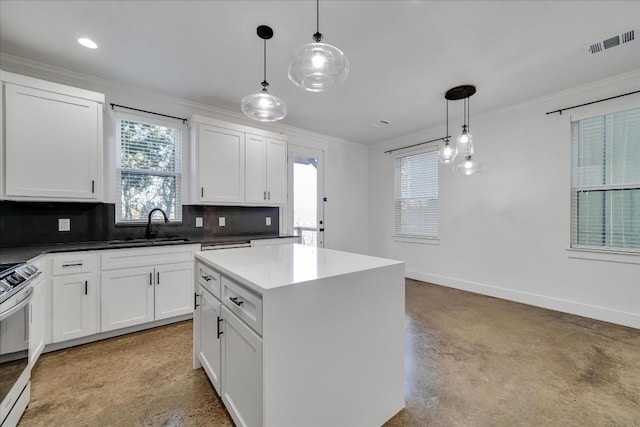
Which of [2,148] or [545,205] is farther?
[545,205]

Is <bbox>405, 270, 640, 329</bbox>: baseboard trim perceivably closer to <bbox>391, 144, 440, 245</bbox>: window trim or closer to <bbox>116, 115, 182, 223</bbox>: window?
<bbox>391, 144, 440, 245</bbox>: window trim

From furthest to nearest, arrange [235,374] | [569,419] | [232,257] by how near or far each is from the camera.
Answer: [232,257]
[569,419]
[235,374]

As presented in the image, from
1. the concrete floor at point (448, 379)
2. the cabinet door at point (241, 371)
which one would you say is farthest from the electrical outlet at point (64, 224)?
the cabinet door at point (241, 371)

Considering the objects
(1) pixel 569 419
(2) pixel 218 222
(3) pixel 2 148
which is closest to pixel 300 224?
(2) pixel 218 222

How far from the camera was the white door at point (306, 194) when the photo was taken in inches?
181

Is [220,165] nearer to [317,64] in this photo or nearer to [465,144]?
[317,64]

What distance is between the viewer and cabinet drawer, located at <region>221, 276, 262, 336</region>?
45.3 inches

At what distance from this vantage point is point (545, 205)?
345 centimetres

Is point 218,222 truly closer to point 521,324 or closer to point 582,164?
point 521,324

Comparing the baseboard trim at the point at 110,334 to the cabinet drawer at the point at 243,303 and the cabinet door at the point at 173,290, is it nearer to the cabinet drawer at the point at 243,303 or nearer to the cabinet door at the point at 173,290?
the cabinet door at the point at 173,290

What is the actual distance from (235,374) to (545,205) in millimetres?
4106

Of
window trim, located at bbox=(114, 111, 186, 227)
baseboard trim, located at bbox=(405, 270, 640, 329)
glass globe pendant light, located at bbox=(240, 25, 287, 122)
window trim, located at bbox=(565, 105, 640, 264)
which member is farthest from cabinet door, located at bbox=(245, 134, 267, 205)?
window trim, located at bbox=(565, 105, 640, 264)

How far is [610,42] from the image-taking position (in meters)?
2.34

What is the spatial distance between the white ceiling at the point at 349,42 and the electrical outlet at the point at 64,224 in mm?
1588
